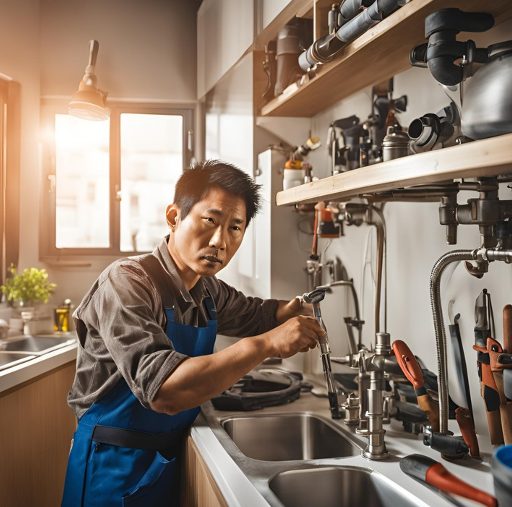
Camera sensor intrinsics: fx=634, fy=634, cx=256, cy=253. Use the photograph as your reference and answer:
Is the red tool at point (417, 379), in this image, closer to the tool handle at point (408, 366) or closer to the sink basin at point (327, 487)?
the tool handle at point (408, 366)

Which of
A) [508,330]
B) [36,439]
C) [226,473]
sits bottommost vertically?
[36,439]

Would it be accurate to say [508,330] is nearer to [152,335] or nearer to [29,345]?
[152,335]

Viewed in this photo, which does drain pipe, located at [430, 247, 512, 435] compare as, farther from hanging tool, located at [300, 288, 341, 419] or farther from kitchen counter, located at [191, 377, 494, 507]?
hanging tool, located at [300, 288, 341, 419]

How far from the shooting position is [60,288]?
12.8ft

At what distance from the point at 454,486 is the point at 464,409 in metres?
0.29

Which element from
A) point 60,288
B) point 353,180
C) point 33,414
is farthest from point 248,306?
point 60,288

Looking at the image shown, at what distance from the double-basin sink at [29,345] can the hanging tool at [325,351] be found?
1.52 meters

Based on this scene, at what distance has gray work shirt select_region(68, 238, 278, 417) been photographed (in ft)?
4.59

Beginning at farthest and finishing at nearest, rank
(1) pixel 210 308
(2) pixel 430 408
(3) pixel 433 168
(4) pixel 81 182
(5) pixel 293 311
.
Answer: (4) pixel 81 182, (5) pixel 293 311, (1) pixel 210 308, (2) pixel 430 408, (3) pixel 433 168

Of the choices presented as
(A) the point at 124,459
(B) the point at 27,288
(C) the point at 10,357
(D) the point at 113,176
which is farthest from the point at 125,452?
(D) the point at 113,176

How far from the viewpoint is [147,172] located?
13.3 feet

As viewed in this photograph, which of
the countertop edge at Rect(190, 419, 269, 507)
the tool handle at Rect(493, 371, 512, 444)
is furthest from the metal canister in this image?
the countertop edge at Rect(190, 419, 269, 507)

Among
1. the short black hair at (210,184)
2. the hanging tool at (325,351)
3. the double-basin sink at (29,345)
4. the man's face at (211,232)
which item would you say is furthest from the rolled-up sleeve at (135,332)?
the double-basin sink at (29,345)

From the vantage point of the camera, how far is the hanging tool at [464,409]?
1408mm
